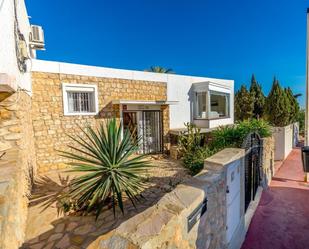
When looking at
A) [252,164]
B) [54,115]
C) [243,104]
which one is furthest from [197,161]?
[243,104]

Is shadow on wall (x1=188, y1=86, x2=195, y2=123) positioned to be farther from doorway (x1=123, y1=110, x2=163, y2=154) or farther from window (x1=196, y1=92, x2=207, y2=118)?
doorway (x1=123, y1=110, x2=163, y2=154)

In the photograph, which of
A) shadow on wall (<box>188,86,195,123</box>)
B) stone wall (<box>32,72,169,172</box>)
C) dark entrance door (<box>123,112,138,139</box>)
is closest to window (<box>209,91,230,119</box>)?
shadow on wall (<box>188,86,195,123</box>)

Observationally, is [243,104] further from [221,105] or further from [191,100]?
[191,100]

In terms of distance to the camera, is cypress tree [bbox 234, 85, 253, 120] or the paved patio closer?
the paved patio

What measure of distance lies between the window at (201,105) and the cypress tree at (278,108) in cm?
698

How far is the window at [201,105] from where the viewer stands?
12250mm

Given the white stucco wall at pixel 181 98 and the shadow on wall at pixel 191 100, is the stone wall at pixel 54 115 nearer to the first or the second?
the white stucco wall at pixel 181 98

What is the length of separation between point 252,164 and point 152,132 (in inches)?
237

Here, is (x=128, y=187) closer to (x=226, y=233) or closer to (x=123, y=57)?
(x=226, y=233)

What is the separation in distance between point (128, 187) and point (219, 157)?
2131mm

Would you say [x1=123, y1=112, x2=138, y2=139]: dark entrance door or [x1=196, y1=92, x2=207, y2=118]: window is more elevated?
[x1=196, y1=92, x2=207, y2=118]: window

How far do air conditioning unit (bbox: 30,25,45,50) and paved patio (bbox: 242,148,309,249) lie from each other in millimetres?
9204

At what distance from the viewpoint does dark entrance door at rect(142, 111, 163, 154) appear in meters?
10.3

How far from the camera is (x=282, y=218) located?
16.3 feet
